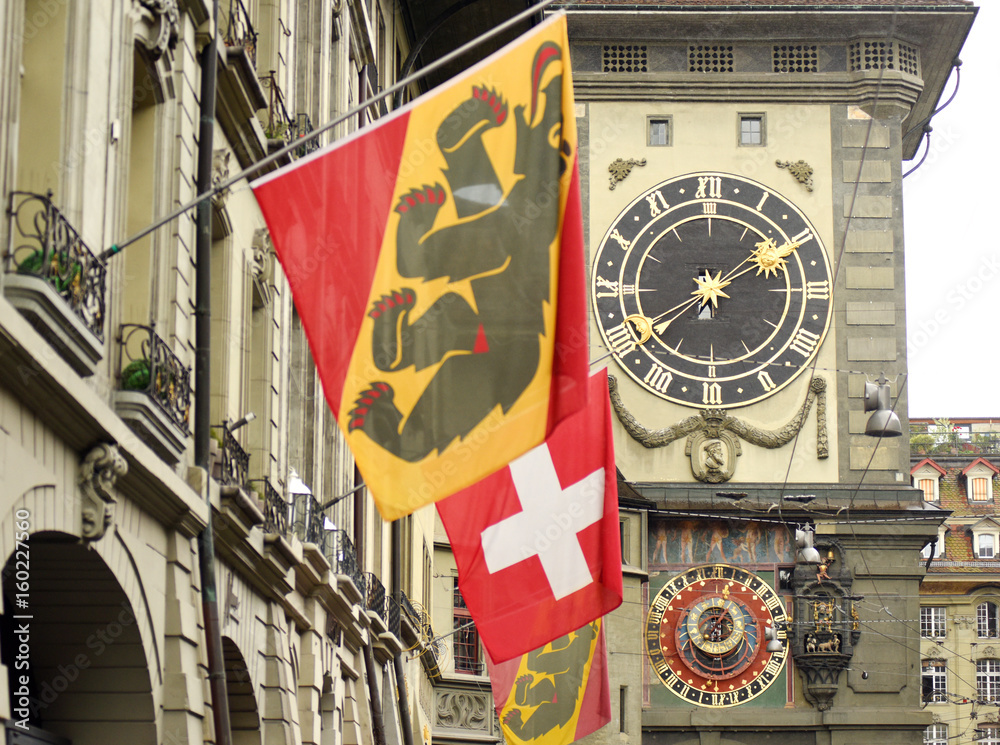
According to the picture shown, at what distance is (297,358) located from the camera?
19234 mm

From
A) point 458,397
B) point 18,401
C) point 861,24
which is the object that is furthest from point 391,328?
point 861,24

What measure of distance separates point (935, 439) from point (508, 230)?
7546 cm

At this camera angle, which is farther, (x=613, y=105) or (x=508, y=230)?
(x=613, y=105)

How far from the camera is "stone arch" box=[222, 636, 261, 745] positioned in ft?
47.2

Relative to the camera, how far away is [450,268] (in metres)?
10.1

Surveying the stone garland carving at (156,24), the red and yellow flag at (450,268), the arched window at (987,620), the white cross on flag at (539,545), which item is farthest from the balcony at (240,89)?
the arched window at (987,620)

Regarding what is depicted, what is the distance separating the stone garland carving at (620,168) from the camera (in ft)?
138

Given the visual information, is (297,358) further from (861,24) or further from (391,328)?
(861,24)

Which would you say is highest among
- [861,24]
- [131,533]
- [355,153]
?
[861,24]

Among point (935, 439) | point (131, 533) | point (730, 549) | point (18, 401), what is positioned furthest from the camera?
point (935, 439)

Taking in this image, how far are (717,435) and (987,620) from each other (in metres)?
34.9

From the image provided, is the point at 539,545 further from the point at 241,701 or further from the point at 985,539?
the point at 985,539

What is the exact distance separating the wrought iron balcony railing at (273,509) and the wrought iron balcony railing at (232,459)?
1.63ft

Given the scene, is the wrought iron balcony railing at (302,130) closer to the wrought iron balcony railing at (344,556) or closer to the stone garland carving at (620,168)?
the wrought iron balcony railing at (344,556)
